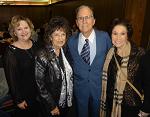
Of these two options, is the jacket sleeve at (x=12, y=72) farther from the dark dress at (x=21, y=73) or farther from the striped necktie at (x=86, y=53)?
the striped necktie at (x=86, y=53)

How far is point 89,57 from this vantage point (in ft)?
8.96

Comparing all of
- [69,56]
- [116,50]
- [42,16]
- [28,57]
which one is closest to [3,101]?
[28,57]

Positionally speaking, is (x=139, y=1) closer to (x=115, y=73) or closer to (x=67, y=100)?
(x=115, y=73)

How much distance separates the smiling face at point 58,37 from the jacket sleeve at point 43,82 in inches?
8.0

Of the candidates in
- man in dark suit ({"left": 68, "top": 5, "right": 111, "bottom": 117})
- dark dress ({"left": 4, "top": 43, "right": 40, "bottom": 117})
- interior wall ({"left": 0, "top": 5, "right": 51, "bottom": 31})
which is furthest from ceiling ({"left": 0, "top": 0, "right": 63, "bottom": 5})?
dark dress ({"left": 4, "top": 43, "right": 40, "bottom": 117})

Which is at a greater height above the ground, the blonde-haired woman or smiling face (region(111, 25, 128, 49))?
smiling face (region(111, 25, 128, 49))

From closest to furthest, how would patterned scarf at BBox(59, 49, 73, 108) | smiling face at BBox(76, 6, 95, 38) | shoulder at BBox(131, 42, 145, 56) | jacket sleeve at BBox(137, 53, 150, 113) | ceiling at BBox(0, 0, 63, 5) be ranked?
jacket sleeve at BBox(137, 53, 150, 113), shoulder at BBox(131, 42, 145, 56), patterned scarf at BBox(59, 49, 73, 108), smiling face at BBox(76, 6, 95, 38), ceiling at BBox(0, 0, 63, 5)

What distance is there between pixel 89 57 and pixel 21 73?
0.80m

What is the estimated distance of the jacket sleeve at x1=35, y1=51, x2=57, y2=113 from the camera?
2422mm

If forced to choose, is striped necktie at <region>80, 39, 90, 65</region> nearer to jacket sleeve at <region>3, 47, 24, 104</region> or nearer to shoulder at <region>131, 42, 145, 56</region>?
shoulder at <region>131, 42, 145, 56</region>

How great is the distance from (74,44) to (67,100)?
0.67 metres

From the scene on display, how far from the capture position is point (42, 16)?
1082 centimetres

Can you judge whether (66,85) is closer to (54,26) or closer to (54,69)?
(54,69)

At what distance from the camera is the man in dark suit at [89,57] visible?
268 cm
